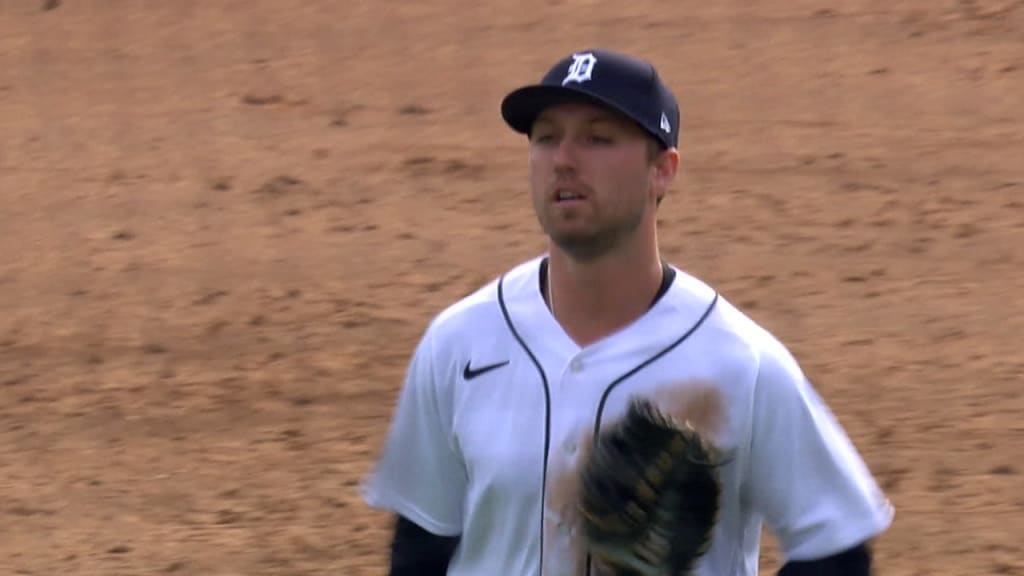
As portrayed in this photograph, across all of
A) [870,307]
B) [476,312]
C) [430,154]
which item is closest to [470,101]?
[430,154]

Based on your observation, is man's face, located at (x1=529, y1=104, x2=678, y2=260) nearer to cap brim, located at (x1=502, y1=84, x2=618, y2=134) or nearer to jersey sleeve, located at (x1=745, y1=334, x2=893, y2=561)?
cap brim, located at (x1=502, y1=84, x2=618, y2=134)

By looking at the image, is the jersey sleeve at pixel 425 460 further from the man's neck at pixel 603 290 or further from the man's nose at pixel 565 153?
the man's nose at pixel 565 153

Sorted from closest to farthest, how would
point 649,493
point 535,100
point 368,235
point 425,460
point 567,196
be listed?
point 649,493 → point 567,196 → point 535,100 → point 425,460 → point 368,235

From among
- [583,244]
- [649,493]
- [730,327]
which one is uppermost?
[583,244]

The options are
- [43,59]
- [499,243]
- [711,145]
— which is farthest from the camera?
[43,59]

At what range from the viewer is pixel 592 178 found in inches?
118

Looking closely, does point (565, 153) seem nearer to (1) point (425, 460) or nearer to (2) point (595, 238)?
(2) point (595, 238)

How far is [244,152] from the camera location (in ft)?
37.5

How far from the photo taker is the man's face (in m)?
3.00

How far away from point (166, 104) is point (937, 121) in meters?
4.99

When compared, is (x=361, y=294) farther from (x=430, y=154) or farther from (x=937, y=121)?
(x=937, y=121)

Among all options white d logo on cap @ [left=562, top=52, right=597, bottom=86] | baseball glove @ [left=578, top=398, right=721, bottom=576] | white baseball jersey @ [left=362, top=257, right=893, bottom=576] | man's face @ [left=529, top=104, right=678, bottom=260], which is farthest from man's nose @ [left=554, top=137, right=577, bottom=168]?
baseball glove @ [left=578, top=398, right=721, bottom=576]

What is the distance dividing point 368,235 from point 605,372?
23.9 feet

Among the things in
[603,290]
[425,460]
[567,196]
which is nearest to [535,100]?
[567,196]
